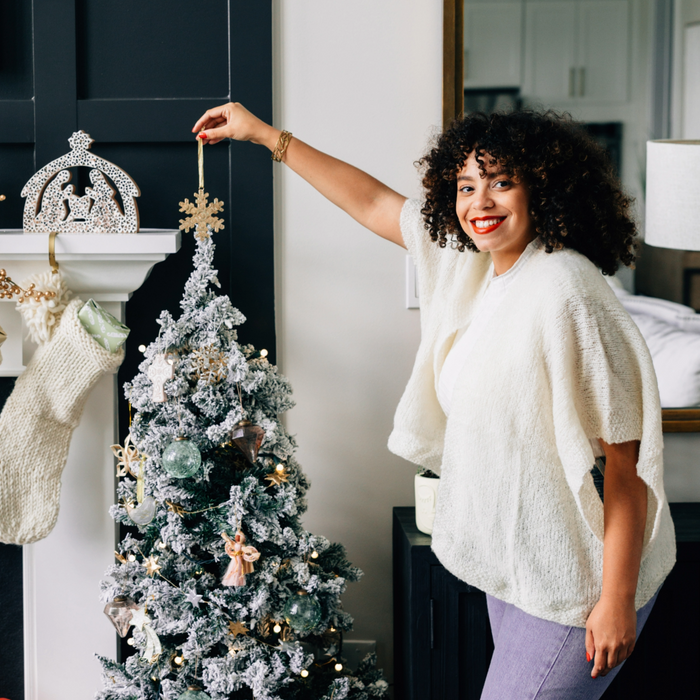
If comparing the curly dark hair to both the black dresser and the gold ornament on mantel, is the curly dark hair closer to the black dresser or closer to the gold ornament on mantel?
the gold ornament on mantel

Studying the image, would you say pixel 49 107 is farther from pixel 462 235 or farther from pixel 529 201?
pixel 529 201

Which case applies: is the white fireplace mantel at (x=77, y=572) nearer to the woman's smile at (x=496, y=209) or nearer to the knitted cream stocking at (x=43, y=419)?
the knitted cream stocking at (x=43, y=419)

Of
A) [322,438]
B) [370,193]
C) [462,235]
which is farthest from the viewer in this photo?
[322,438]

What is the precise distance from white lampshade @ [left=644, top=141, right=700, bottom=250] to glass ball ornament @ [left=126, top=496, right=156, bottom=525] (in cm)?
124

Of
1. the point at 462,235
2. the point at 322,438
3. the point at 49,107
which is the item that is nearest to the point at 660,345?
the point at 462,235

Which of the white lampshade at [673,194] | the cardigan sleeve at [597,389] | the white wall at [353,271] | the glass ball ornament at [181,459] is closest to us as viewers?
the cardigan sleeve at [597,389]

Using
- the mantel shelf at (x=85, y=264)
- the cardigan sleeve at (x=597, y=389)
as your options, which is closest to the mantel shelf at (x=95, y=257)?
the mantel shelf at (x=85, y=264)

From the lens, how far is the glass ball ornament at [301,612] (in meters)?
1.29

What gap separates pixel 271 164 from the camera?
5.24ft

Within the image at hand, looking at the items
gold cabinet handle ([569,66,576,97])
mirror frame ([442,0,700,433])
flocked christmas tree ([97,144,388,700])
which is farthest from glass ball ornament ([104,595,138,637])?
gold cabinet handle ([569,66,576,97])

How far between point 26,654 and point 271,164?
126cm

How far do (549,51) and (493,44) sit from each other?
0.13 m

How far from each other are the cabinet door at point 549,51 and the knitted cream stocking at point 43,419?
1114mm

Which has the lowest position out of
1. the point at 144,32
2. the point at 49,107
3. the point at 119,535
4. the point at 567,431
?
the point at 119,535
